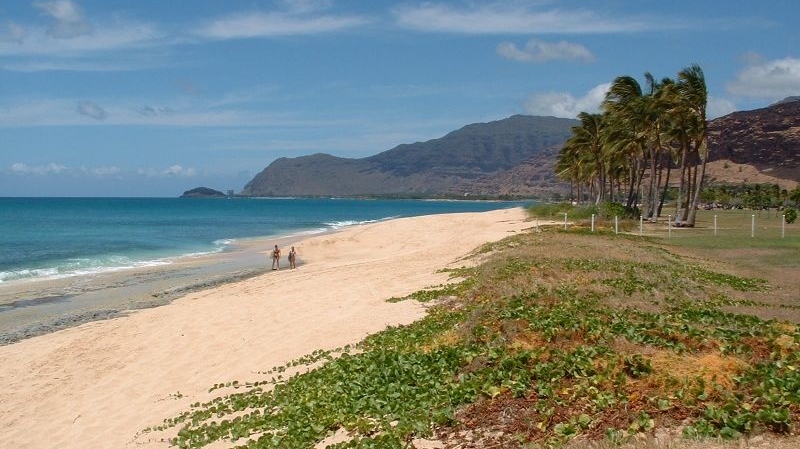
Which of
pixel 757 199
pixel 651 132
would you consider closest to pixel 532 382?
pixel 651 132

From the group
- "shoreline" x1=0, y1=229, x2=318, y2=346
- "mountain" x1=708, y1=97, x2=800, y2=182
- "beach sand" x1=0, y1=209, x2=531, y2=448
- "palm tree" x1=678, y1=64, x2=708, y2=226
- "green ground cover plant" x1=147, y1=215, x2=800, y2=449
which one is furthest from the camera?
"mountain" x1=708, y1=97, x2=800, y2=182

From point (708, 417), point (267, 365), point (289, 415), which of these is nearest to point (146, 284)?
point (267, 365)

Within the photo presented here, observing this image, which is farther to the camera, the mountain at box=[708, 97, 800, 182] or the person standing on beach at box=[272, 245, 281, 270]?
the mountain at box=[708, 97, 800, 182]

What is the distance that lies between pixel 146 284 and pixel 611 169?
46.2 m

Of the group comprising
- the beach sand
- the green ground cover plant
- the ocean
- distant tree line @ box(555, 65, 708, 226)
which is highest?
distant tree line @ box(555, 65, 708, 226)

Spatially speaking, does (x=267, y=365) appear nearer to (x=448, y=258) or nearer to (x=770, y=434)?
(x=770, y=434)

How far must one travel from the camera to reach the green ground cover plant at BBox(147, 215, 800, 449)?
674cm

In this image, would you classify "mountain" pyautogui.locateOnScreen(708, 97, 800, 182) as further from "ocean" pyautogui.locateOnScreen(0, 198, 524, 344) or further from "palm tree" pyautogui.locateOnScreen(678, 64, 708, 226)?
"ocean" pyautogui.locateOnScreen(0, 198, 524, 344)

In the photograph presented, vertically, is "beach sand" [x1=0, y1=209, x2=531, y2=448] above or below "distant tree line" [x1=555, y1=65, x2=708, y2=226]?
below

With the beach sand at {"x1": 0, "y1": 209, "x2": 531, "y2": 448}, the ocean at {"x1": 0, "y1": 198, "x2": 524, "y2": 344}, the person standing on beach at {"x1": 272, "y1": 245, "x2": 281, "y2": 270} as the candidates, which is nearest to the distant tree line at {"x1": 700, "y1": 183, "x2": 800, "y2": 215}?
the person standing on beach at {"x1": 272, "y1": 245, "x2": 281, "y2": 270}

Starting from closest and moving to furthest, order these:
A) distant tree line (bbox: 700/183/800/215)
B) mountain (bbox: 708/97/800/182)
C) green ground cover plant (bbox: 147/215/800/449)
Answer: green ground cover plant (bbox: 147/215/800/449) < distant tree line (bbox: 700/183/800/215) < mountain (bbox: 708/97/800/182)

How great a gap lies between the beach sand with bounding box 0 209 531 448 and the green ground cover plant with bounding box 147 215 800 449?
42.2 inches

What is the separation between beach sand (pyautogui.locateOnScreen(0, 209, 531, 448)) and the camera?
11.5 m

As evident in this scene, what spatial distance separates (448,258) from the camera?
96.2ft
